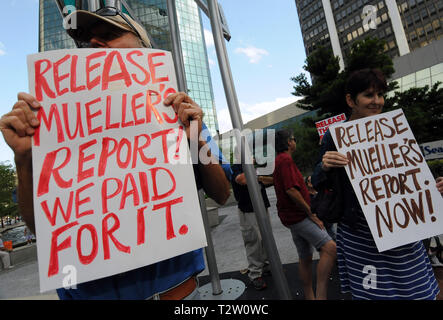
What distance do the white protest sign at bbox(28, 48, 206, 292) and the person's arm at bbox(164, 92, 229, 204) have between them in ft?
0.11

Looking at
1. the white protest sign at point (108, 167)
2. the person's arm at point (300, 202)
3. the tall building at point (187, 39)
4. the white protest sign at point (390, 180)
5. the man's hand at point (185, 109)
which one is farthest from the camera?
the tall building at point (187, 39)

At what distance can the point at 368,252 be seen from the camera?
1154 mm

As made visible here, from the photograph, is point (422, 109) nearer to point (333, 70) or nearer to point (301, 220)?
point (333, 70)

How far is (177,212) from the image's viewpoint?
0.75m

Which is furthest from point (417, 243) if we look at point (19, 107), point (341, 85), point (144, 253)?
point (341, 85)

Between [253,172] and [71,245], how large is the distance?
2.79 feet

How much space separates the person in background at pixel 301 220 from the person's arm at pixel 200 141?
1.25m

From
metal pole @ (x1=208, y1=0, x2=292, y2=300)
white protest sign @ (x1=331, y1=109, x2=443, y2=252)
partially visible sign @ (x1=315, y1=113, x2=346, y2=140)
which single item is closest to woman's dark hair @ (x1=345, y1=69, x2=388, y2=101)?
white protest sign @ (x1=331, y1=109, x2=443, y2=252)

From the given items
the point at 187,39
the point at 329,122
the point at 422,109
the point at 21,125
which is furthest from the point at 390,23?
the point at 21,125

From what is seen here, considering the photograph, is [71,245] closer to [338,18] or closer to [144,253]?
[144,253]

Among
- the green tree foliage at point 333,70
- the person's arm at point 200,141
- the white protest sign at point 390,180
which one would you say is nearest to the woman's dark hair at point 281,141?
the white protest sign at point 390,180

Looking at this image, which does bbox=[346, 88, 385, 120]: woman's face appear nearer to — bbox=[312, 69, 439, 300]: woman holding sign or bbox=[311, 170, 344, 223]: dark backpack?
bbox=[312, 69, 439, 300]: woman holding sign

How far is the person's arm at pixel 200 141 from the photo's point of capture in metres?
0.83

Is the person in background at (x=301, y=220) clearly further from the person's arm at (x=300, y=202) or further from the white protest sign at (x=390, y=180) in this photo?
the white protest sign at (x=390, y=180)
